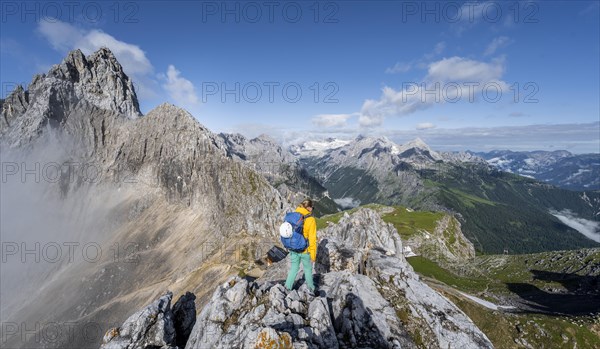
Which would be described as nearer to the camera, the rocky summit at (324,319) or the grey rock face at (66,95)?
the rocky summit at (324,319)

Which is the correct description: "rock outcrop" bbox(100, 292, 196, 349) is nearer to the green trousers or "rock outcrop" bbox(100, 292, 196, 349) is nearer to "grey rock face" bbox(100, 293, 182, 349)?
"grey rock face" bbox(100, 293, 182, 349)

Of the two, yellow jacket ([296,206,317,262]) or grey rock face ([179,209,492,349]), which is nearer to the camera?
grey rock face ([179,209,492,349])

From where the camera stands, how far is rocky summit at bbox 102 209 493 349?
54.4ft

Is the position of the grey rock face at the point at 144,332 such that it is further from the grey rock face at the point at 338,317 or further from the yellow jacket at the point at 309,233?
the yellow jacket at the point at 309,233

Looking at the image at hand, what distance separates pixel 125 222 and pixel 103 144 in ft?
153

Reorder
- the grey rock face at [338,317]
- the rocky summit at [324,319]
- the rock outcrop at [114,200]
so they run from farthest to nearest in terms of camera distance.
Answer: the rock outcrop at [114,200] < the rocky summit at [324,319] < the grey rock face at [338,317]

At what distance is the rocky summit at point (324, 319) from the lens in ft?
54.4

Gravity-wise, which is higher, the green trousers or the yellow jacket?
the yellow jacket

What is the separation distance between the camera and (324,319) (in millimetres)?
17219

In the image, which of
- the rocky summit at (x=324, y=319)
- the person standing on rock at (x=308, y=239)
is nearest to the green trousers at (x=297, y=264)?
the person standing on rock at (x=308, y=239)

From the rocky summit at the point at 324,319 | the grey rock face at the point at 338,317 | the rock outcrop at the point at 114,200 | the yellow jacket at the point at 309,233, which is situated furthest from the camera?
the rock outcrop at the point at 114,200

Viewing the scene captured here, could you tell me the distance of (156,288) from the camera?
95125 mm

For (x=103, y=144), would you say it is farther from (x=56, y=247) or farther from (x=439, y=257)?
(x=439, y=257)

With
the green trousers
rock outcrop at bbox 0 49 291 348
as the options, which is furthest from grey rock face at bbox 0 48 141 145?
the green trousers
